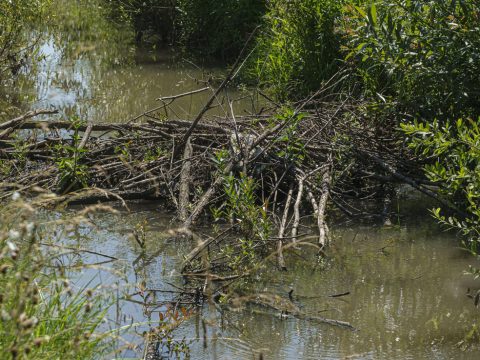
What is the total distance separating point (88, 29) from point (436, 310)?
31.6ft

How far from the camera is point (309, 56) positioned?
936 cm

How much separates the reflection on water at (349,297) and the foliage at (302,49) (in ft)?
10.1

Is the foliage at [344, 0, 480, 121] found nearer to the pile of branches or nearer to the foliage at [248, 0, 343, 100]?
the pile of branches

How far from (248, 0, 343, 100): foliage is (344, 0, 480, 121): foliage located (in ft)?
7.32

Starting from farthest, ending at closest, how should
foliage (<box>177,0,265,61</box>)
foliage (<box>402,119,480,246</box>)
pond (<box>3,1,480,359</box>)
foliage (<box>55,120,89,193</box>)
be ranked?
foliage (<box>177,0,265,61</box>) < foliage (<box>55,120,89,193</box>) < foliage (<box>402,119,480,246</box>) < pond (<box>3,1,480,359</box>)

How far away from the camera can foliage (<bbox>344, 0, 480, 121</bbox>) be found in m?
6.27

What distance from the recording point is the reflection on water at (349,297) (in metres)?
4.74

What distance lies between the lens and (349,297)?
5.38 metres

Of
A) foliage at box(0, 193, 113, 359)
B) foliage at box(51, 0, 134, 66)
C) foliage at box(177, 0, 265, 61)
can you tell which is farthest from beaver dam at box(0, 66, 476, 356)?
foliage at box(51, 0, 134, 66)

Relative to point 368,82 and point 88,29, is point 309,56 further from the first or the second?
point 88,29

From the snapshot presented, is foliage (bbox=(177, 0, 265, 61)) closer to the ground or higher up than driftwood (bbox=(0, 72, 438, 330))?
higher up

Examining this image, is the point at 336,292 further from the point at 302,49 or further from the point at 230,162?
the point at 302,49

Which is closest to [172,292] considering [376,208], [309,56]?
[376,208]

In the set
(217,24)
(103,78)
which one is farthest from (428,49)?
(217,24)
